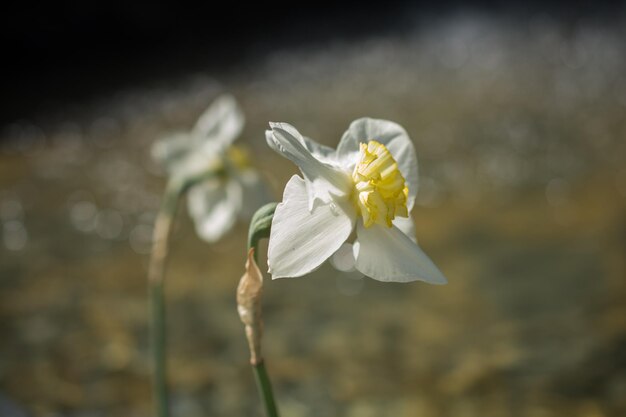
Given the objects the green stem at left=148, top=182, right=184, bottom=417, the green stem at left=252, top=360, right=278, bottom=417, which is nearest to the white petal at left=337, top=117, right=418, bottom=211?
the green stem at left=252, top=360, right=278, bottom=417

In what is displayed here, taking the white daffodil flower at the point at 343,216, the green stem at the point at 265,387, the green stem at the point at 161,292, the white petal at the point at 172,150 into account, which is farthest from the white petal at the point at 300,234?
the white petal at the point at 172,150

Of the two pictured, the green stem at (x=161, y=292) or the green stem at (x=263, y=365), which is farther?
the green stem at (x=161, y=292)

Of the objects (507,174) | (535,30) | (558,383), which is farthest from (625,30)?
(558,383)

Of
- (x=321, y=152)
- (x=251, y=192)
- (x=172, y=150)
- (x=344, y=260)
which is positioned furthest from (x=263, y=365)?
(x=344, y=260)

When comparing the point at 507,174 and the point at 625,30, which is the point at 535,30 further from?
the point at 507,174

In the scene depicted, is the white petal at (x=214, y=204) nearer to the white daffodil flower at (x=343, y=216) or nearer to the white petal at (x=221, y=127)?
the white petal at (x=221, y=127)

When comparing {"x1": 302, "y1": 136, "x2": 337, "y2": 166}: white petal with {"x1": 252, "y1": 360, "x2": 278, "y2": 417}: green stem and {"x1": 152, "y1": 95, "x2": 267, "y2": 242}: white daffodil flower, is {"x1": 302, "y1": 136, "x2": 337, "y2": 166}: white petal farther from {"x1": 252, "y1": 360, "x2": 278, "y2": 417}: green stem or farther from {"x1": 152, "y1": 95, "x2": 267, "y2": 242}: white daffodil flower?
{"x1": 152, "y1": 95, "x2": 267, "y2": 242}: white daffodil flower
